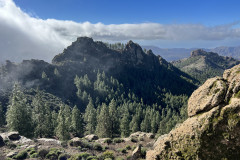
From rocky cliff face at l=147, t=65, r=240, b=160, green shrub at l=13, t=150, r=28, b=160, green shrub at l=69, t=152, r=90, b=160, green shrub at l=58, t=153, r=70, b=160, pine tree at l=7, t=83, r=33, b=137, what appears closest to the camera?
rocky cliff face at l=147, t=65, r=240, b=160

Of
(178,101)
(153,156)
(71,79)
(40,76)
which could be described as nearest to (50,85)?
(40,76)

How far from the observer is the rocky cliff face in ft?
33.1

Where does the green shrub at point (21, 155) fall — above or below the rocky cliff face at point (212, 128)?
below

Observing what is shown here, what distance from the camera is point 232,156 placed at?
399 inches

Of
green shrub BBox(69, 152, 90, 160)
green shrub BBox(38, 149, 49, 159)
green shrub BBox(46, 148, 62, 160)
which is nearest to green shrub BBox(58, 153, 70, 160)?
green shrub BBox(46, 148, 62, 160)

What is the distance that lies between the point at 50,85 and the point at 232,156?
585ft

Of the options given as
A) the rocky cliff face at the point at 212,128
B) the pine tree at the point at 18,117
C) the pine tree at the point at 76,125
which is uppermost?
the rocky cliff face at the point at 212,128

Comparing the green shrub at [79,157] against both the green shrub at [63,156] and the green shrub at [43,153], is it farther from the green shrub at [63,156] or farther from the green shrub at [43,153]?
the green shrub at [43,153]

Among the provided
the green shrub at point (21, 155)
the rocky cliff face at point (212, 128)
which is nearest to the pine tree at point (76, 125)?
the green shrub at point (21, 155)

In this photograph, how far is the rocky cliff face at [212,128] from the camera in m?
10.1

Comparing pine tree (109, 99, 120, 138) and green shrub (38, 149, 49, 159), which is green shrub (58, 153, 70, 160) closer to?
green shrub (38, 149, 49, 159)

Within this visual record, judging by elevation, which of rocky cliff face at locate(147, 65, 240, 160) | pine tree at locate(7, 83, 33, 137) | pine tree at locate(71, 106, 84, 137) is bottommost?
pine tree at locate(71, 106, 84, 137)

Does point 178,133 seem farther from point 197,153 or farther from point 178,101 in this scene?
point 178,101

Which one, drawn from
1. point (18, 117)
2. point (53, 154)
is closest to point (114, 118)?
point (18, 117)
